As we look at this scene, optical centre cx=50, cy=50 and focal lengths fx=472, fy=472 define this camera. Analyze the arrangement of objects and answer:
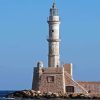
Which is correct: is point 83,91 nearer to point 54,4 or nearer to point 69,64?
Result: point 69,64

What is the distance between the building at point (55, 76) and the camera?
45812 mm

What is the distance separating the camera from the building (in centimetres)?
4581

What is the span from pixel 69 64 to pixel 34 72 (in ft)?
12.2

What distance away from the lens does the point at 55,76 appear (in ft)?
151

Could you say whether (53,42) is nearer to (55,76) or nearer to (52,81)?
(55,76)

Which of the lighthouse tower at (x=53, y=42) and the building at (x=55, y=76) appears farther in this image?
the lighthouse tower at (x=53, y=42)

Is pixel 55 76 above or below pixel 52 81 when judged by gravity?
above

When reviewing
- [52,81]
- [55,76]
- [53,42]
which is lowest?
[52,81]

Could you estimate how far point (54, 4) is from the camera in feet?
167

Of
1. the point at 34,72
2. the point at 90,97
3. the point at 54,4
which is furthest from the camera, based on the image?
the point at 54,4

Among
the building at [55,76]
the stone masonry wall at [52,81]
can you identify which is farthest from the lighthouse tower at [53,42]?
the stone masonry wall at [52,81]

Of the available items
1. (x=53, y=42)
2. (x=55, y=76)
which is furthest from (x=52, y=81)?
(x=53, y=42)

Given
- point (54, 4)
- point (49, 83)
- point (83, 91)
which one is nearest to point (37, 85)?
point (49, 83)

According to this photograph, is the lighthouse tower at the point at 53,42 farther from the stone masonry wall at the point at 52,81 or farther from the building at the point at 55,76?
the stone masonry wall at the point at 52,81
